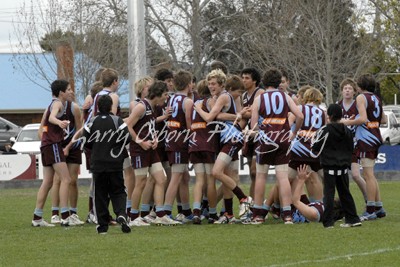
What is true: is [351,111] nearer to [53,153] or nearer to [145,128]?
[145,128]

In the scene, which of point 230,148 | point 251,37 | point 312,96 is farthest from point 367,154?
point 251,37

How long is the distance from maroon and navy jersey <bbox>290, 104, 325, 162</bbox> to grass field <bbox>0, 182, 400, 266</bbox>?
1.07m

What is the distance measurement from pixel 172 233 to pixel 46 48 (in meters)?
31.5

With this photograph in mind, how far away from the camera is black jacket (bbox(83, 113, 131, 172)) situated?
522 inches

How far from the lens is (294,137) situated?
579 inches

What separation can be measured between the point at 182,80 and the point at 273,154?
1.77 metres

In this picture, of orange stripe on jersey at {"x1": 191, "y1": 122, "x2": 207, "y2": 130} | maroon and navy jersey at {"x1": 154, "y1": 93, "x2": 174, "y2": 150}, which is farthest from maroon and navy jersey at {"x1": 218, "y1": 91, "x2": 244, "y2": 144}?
maroon and navy jersey at {"x1": 154, "y1": 93, "x2": 174, "y2": 150}

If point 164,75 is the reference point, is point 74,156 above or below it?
below

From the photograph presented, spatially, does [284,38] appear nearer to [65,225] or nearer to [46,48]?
[46,48]

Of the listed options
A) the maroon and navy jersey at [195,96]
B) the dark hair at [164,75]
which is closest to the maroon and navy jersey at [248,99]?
the maroon and navy jersey at [195,96]

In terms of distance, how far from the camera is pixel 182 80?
49.5 ft

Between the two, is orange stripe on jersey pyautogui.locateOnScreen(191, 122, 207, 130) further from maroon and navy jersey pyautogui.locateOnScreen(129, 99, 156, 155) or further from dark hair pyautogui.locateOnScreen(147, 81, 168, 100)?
dark hair pyautogui.locateOnScreen(147, 81, 168, 100)

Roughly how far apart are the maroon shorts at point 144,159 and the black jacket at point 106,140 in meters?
1.41

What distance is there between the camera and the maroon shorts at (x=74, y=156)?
1528 cm
